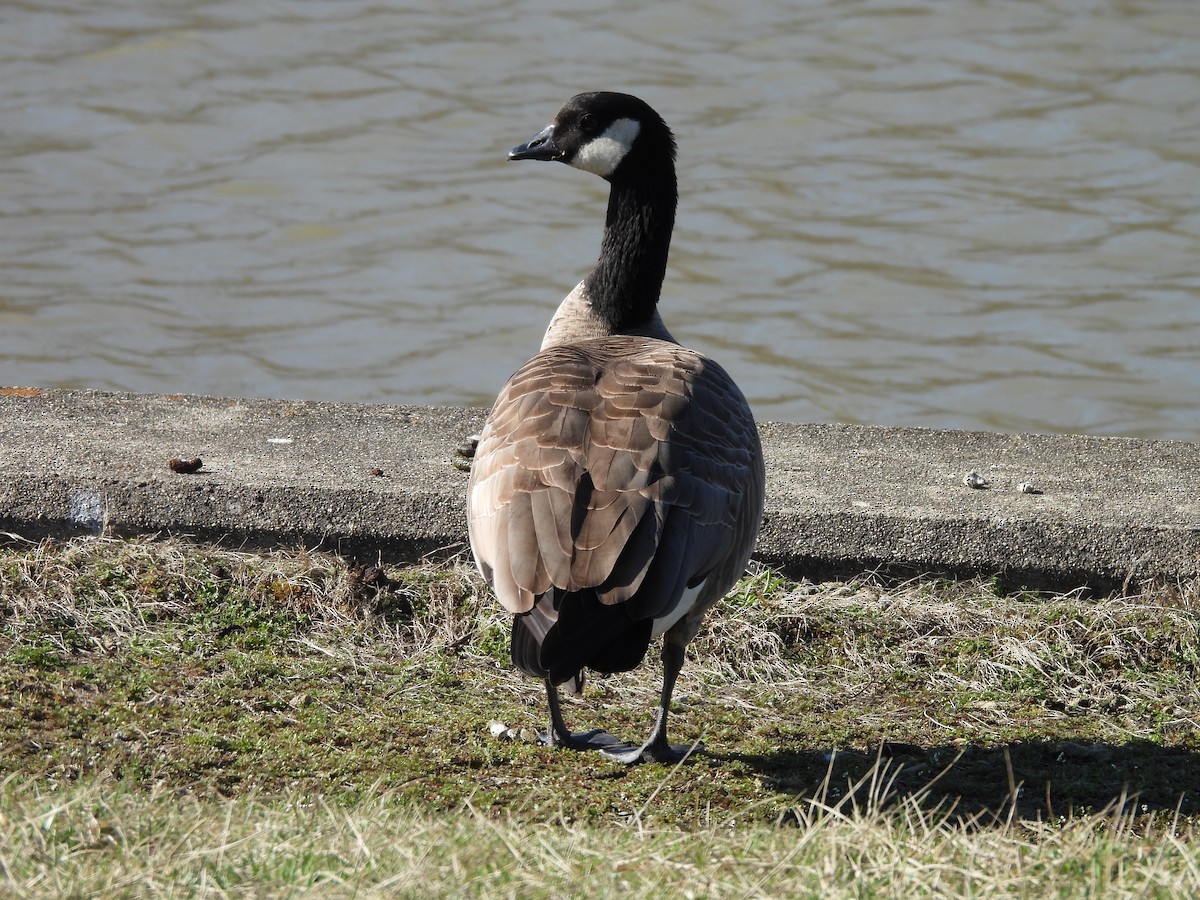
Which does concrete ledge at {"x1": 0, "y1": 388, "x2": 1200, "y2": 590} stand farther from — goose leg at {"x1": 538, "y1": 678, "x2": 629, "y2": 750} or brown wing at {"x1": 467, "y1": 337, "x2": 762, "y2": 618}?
goose leg at {"x1": 538, "y1": 678, "x2": 629, "y2": 750}

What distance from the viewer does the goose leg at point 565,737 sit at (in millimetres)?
3617

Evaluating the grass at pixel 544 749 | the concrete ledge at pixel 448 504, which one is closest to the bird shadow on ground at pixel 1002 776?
the grass at pixel 544 749

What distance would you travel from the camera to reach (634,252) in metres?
4.82

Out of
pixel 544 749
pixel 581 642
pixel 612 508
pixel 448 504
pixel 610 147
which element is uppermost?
pixel 610 147

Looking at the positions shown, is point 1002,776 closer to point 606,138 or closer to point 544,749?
point 544,749

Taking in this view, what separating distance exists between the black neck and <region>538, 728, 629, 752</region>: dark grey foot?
157cm

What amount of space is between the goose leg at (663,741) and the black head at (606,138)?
190 cm

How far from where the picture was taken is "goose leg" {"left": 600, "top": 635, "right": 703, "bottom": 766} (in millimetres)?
3588

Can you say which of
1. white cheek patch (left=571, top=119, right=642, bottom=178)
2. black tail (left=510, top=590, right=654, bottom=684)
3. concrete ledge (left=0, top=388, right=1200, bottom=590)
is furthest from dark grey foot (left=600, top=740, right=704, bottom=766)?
white cheek patch (left=571, top=119, right=642, bottom=178)

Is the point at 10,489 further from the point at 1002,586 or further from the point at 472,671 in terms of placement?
the point at 1002,586

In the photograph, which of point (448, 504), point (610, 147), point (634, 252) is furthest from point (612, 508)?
point (610, 147)

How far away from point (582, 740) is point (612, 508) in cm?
76

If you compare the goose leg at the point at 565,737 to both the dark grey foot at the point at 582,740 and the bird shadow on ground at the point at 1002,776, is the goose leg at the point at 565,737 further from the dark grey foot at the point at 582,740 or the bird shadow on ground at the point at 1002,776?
the bird shadow on ground at the point at 1002,776

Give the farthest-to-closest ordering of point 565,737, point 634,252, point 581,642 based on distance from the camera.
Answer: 1. point 634,252
2. point 565,737
3. point 581,642
